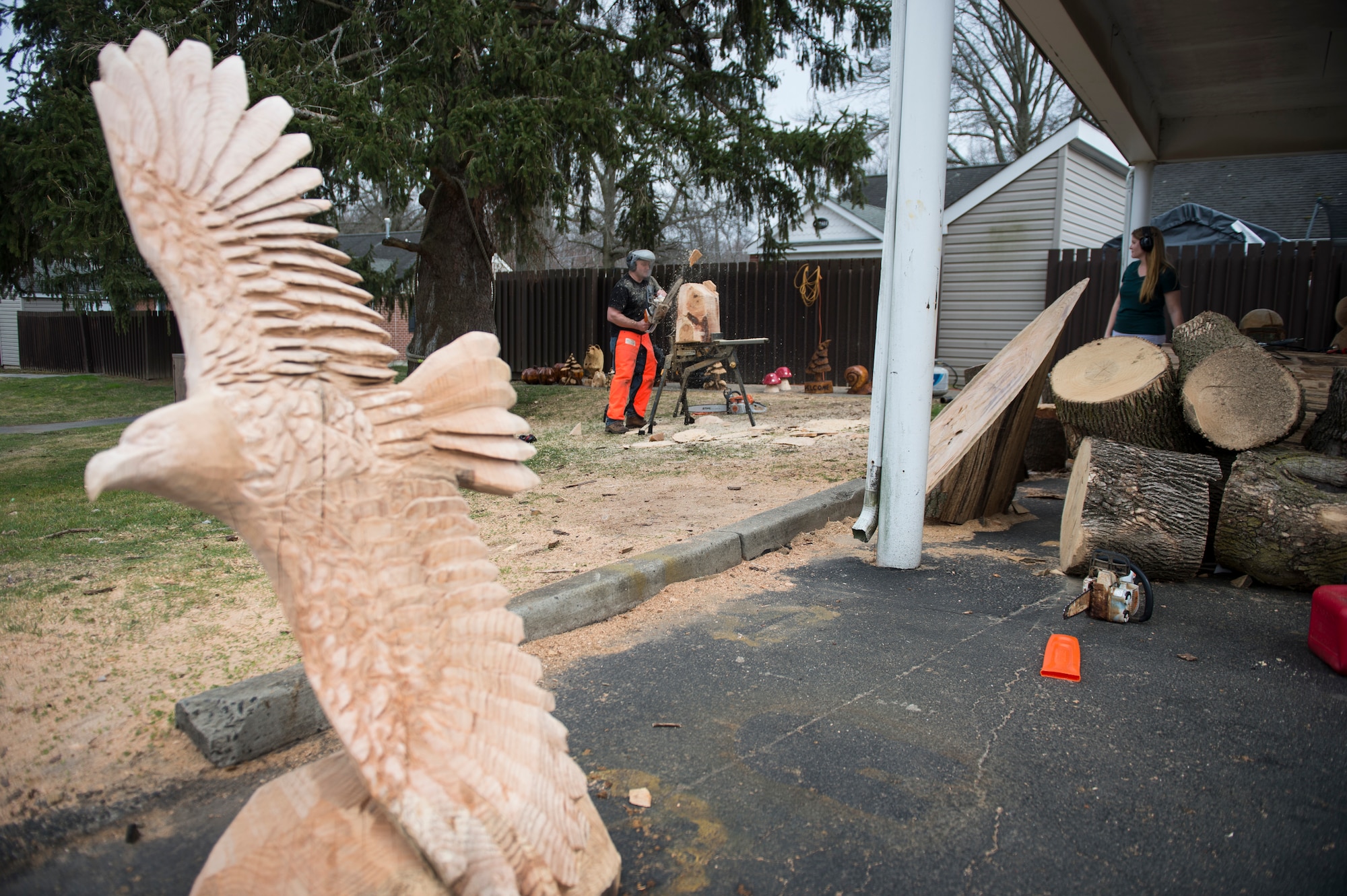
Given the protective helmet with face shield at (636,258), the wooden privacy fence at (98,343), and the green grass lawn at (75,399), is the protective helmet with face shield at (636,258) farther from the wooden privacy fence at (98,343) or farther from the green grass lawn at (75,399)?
the wooden privacy fence at (98,343)

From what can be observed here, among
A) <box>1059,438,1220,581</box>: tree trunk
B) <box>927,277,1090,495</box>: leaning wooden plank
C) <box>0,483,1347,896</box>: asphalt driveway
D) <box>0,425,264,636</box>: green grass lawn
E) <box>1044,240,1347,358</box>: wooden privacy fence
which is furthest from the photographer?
<box>1044,240,1347,358</box>: wooden privacy fence

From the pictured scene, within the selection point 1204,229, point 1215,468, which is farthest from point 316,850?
point 1204,229

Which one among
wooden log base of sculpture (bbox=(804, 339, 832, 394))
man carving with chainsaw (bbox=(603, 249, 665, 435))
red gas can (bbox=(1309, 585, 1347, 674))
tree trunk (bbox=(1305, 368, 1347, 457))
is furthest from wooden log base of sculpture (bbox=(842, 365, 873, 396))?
red gas can (bbox=(1309, 585, 1347, 674))

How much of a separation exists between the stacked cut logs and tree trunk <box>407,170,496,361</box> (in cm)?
775

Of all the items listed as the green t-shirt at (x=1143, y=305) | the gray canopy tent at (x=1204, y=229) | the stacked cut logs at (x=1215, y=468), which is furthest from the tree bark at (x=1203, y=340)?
the gray canopy tent at (x=1204, y=229)

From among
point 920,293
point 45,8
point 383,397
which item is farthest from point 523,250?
point 383,397

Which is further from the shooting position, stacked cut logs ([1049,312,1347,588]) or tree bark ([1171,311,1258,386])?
tree bark ([1171,311,1258,386])

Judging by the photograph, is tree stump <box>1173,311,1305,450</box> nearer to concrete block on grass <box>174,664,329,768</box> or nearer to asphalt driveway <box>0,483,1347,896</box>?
asphalt driveway <box>0,483,1347,896</box>

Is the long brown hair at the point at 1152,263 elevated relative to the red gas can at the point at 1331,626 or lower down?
elevated

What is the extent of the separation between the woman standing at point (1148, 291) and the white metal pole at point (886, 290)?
3119 millimetres

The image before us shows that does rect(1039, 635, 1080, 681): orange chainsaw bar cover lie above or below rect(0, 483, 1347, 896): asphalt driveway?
above

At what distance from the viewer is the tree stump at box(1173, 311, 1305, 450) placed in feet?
14.6

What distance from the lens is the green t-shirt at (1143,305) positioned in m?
6.47

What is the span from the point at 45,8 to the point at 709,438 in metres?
7.85
